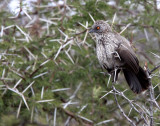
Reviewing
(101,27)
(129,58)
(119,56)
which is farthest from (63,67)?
(129,58)

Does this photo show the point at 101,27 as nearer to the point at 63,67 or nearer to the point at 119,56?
the point at 119,56

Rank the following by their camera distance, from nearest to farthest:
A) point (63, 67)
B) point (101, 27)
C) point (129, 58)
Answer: point (129, 58) → point (101, 27) → point (63, 67)

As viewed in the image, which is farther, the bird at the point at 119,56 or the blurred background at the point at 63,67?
the blurred background at the point at 63,67

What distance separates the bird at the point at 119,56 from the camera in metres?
3.77

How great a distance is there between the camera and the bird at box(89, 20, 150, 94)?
3.77 metres

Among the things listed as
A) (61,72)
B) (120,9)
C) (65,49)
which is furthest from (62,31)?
(120,9)

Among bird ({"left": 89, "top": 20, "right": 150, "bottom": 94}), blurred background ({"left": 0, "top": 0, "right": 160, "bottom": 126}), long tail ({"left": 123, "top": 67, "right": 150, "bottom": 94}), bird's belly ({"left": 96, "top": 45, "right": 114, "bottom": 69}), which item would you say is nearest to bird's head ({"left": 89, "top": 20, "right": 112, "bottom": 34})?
bird ({"left": 89, "top": 20, "right": 150, "bottom": 94})

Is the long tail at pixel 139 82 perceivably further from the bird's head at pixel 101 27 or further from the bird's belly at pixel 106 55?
the bird's head at pixel 101 27

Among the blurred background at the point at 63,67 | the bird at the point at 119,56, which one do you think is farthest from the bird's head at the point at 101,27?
the blurred background at the point at 63,67

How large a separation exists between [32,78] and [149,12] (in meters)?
2.34

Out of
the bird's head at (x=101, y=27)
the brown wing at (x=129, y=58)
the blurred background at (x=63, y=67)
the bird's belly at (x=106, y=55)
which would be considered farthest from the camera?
the blurred background at (x=63, y=67)

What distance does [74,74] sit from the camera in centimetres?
475

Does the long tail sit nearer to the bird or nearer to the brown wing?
the bird

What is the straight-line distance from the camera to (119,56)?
3834 millimetres
